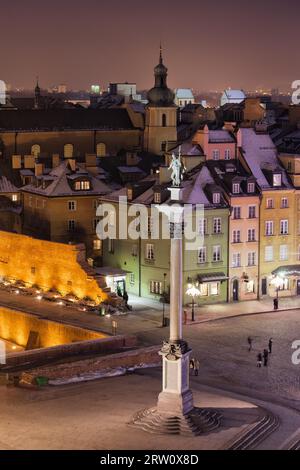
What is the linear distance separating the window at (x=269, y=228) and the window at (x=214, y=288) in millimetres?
5020

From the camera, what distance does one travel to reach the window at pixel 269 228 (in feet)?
226

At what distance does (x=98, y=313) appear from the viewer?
61.8m

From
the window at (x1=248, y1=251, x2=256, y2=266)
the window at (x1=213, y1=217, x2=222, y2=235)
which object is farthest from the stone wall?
the window at (x1=248, y1=251, x2=256, y2=266)

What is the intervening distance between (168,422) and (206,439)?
5.35 feet

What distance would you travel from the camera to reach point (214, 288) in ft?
217

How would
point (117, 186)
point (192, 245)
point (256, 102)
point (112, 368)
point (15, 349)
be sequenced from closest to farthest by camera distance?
point (112, 368), point (15, 349), point (192, 245), point (117, 186), point (256, 102)

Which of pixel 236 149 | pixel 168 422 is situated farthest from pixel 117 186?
pixel 168 422

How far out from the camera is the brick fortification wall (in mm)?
63938

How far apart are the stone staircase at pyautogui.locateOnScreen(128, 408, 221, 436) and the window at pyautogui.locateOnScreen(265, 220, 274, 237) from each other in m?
31.7

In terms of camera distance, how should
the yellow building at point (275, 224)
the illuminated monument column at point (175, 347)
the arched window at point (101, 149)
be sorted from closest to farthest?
1. the illuminated monument column at point (175, 347)
2. the yellow building at point (275, 224)
3. the arched window at point (101, 149)

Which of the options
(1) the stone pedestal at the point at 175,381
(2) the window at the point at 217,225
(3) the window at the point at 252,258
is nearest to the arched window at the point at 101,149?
(3) the window at the point at 252,258

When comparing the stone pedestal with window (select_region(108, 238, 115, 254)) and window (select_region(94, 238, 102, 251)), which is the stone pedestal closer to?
window (select_region(108, 238, 115, 254))

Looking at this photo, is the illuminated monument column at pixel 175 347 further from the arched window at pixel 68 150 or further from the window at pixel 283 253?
the arched window at pixel 68 150

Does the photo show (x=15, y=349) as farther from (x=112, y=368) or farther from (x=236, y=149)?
(x=236, y=149)
